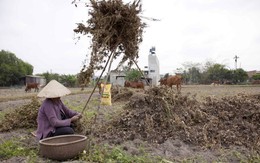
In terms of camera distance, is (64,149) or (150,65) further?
(150,65)

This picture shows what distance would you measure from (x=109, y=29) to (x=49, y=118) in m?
1.93

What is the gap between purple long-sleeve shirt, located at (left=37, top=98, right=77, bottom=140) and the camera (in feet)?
14.7

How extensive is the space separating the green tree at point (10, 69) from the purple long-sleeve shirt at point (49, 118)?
42.4 m

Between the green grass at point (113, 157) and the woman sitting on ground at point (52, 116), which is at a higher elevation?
the woman sitting on ground at point (52, 116)

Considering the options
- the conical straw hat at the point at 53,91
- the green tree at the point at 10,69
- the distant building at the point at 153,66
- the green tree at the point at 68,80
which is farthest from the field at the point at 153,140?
the green tree at the point at 10,69

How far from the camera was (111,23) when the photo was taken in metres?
4.92

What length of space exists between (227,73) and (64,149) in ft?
166

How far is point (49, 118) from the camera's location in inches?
176

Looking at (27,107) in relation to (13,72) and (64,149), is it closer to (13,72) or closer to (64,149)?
(64,149)

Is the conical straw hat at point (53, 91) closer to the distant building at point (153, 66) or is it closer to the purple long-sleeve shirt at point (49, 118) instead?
the purple long-sleeve shirt at point (49, 118)

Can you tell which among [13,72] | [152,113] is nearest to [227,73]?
[13,72]

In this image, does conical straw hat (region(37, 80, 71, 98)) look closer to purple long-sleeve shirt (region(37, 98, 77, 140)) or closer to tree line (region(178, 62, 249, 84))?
purple long-sleeve shirt (region(37, 98, 77, 140))

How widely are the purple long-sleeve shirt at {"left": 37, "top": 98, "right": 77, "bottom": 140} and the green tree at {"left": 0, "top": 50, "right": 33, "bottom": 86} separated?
42.4 meters

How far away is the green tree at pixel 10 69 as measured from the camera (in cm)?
4300
